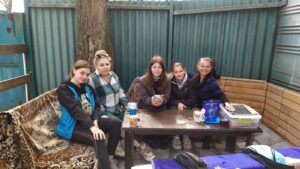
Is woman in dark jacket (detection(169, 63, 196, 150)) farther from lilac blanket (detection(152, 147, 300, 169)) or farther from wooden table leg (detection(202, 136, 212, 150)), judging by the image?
lilac blanket (detection(152, 147, 300, 169))

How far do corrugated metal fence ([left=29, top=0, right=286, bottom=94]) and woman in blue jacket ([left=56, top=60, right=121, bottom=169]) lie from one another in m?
1.92

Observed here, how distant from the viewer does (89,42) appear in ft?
12.4

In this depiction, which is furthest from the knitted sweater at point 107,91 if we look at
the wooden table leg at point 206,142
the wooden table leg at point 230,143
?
the wooden table leg at point 230,143

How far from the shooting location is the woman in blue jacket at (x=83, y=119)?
249cm

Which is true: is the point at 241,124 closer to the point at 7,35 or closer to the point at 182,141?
the point at 182,141

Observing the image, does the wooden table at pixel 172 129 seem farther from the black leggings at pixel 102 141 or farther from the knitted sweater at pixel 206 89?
the knitted sweater at pixel 206 89

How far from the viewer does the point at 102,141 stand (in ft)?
8.15

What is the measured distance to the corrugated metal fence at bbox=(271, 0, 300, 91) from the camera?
11.8ft

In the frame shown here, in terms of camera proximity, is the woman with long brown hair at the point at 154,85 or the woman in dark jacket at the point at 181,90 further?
the woman in dark jacket at the point at 181,90

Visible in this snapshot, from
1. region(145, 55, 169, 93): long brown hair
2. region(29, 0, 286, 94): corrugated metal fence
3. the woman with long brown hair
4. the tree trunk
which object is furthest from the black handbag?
region(29, 0, 286, 94): corrugated metal fence

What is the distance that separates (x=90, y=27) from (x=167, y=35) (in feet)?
5.09

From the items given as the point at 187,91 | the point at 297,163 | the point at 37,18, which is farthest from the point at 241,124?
the point at 37,18

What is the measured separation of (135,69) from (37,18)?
2.08 meters

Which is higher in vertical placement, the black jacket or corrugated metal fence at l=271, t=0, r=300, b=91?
corrugated metal fence at l=271, t=0, r=300, b=91
